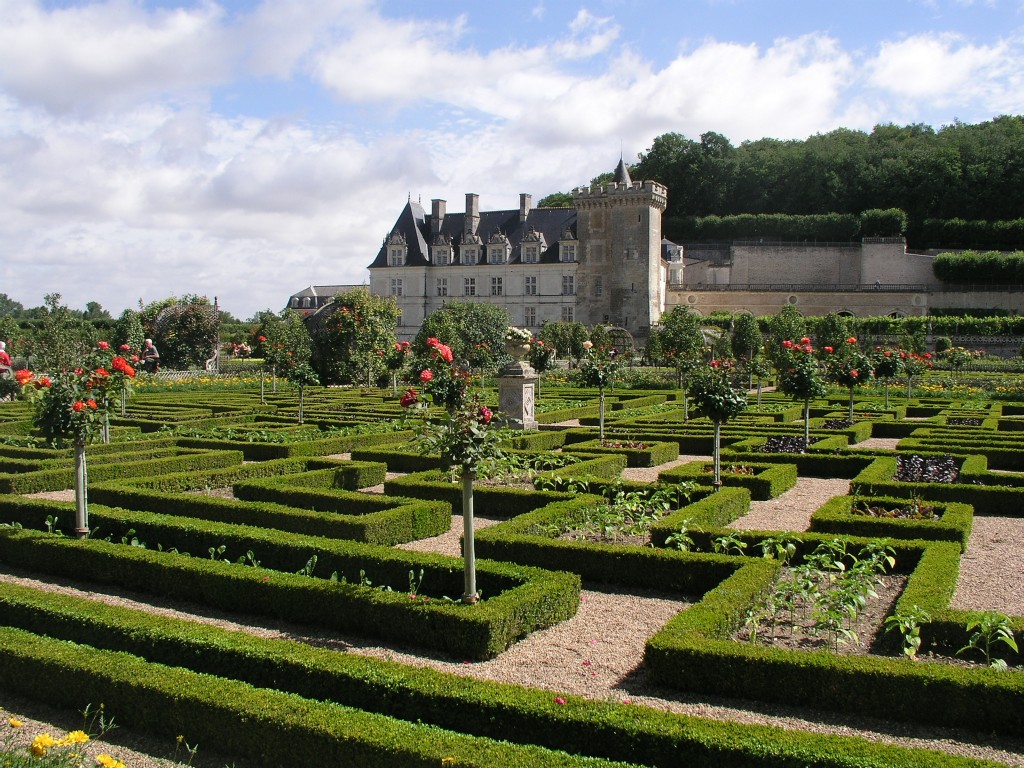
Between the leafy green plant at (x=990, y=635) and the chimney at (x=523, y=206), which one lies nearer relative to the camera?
the leafy green plant at (x=990, y=635)

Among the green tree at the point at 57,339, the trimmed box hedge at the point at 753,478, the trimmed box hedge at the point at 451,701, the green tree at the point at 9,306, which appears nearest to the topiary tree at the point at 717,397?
the trimmed box hedge at the point at 753,478

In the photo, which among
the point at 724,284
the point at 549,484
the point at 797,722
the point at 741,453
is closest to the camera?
the point at 797,722

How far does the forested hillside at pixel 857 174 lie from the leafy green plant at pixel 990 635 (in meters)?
65.6

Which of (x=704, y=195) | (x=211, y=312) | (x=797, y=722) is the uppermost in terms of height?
(x=704, y=195)

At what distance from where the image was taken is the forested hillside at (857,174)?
64875 mm

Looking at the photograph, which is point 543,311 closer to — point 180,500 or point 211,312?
point 211,312

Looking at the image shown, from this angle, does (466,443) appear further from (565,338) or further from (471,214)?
(471,214)

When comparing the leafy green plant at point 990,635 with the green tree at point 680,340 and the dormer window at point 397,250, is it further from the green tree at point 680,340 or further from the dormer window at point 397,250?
the dormer window at point 397,250

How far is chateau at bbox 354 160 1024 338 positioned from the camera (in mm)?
53250

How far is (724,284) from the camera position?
6109 centimetres

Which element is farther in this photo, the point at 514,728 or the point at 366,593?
the point at 366,593

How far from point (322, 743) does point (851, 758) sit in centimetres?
277

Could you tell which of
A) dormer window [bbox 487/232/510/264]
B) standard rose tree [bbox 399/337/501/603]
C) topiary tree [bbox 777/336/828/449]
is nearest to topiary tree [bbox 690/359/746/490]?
topiary tree [bbox 777/336/828/449]

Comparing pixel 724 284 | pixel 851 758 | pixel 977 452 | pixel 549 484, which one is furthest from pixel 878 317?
pixel 851 758
